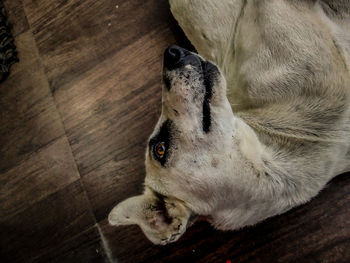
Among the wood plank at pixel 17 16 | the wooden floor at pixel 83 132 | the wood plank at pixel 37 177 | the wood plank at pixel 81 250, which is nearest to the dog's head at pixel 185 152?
the wooden floor at pixel 83 132

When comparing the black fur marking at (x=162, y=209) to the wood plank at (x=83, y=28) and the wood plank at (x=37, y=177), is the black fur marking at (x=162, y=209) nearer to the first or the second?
the wood plank at (x=37, y=177)

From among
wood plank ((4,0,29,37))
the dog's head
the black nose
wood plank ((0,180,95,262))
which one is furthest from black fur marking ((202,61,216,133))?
wood plank ((4,0,29,37))

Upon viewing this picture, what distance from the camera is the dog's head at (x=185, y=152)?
1.18 meters

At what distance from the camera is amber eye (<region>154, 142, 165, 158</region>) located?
124cm

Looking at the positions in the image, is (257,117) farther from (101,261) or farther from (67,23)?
(67,23)

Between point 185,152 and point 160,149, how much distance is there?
12 cm

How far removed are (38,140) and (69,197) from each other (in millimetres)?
514

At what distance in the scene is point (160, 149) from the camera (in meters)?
1.25

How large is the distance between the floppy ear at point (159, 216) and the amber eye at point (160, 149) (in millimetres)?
202

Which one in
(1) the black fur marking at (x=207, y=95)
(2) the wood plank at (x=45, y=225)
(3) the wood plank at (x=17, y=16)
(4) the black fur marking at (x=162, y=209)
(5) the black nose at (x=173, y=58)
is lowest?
(2) the wood plank at (x=45, y=225)

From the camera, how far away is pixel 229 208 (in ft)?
4.23

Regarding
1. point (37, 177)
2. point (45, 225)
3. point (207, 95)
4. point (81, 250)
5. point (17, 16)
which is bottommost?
point (81, 250)

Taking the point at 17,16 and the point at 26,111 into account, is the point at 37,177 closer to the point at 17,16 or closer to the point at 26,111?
the point at 26,111

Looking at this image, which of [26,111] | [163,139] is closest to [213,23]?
[163,139]
